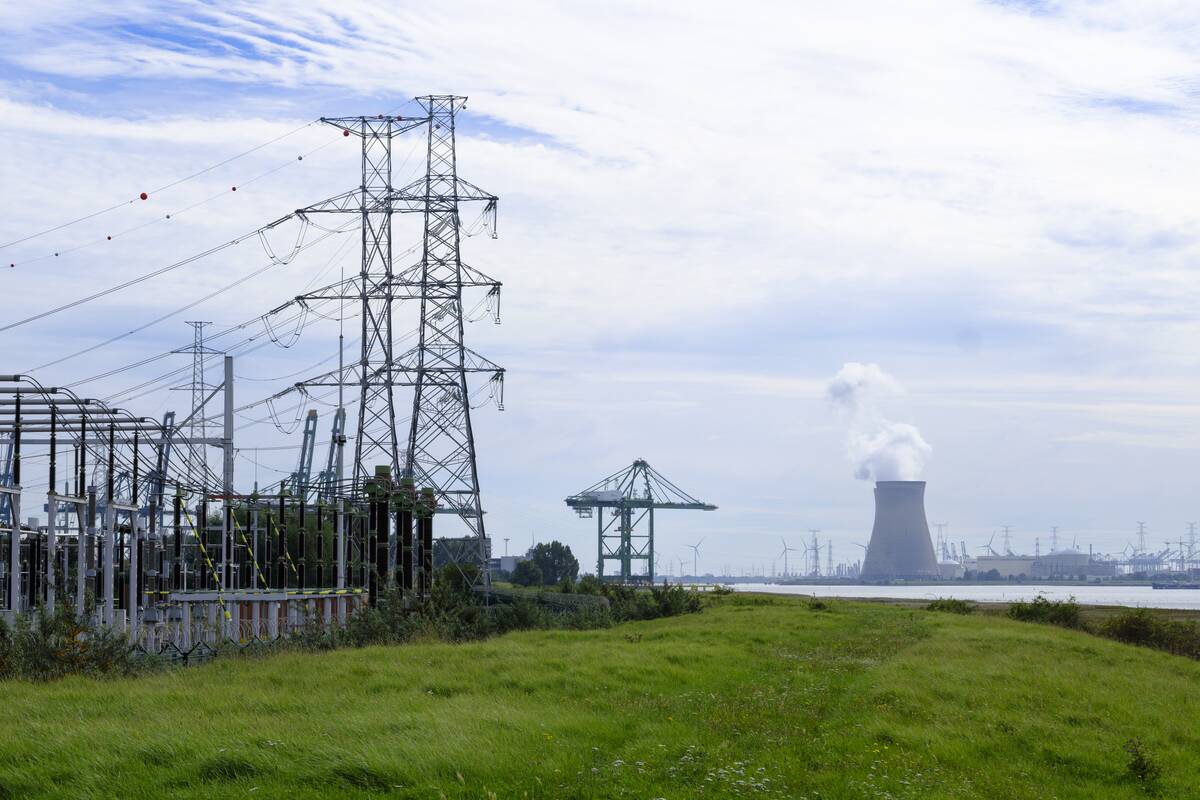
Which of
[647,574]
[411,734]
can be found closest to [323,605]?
[411,734]

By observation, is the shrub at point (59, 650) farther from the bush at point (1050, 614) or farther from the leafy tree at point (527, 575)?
the leafy tree at point (527, 575)

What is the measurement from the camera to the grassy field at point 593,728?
13.9m

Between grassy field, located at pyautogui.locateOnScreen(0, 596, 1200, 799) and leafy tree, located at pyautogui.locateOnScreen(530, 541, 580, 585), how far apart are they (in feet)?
364

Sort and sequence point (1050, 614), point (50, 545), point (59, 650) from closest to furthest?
point (59, 650) < point (50, 545) < point (1050, 614)

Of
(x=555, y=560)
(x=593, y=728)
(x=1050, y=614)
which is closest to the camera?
(x=593, y=728)

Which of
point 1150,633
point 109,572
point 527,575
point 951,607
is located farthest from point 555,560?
point 109,572

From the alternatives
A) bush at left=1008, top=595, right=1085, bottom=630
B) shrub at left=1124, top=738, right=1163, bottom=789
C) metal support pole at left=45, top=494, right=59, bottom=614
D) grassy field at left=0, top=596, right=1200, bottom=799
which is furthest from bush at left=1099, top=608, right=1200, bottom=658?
metal support pole at left=45, top=494, right=59, bottom=614

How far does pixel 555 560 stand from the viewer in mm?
142500

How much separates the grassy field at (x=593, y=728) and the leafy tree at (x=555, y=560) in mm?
111088

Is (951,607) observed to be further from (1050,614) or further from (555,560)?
(555,560)

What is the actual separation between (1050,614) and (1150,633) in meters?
9.20

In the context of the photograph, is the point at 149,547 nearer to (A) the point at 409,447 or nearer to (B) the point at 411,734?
(A) the point at 409,447

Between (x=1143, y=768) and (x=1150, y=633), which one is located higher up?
(x=1143, y=768)

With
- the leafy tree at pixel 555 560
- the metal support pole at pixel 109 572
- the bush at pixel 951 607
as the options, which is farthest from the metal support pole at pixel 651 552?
the metal support pole at pixel 109 572
